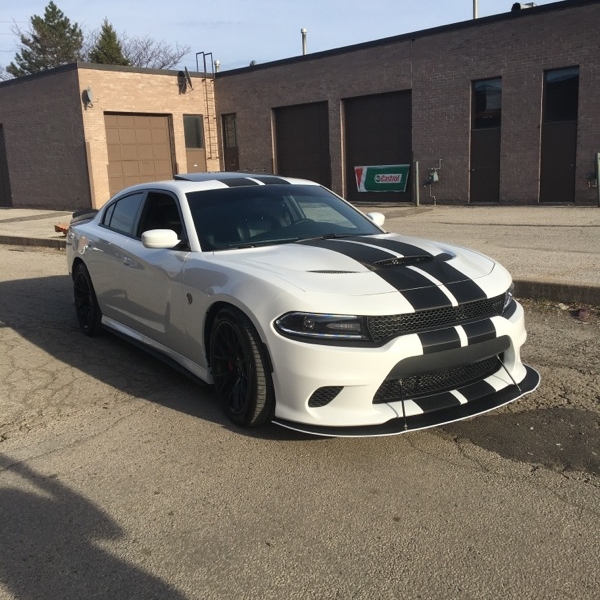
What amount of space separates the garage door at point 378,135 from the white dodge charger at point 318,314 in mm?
17472

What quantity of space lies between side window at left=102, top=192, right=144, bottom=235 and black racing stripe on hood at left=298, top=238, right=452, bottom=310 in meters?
2.13

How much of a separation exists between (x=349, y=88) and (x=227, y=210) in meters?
18.9

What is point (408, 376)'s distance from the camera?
3.52m

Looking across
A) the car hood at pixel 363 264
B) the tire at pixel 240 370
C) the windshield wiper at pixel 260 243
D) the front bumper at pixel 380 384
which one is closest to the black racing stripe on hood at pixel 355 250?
the car hood at pixel 363 264

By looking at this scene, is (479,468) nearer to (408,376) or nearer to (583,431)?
(408,376)

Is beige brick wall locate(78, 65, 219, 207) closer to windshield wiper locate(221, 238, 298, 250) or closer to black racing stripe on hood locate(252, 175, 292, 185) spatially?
black racing stripe on hood locate(252, 175, 292, 185)

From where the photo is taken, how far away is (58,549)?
2.90m

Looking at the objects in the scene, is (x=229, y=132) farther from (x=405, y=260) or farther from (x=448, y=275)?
(x=448, y=275)

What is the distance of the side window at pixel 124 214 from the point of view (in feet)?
18.6

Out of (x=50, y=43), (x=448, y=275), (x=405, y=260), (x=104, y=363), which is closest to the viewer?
(x=448, y=275)

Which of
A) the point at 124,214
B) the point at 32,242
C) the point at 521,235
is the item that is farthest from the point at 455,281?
the point at 32,242

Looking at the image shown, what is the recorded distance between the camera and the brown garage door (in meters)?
24.3

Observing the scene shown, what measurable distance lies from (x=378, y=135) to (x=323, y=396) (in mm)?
20122

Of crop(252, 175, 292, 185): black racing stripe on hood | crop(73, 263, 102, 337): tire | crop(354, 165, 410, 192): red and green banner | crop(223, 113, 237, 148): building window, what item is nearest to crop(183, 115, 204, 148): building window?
crop(223, 113, 237, 148): building window
